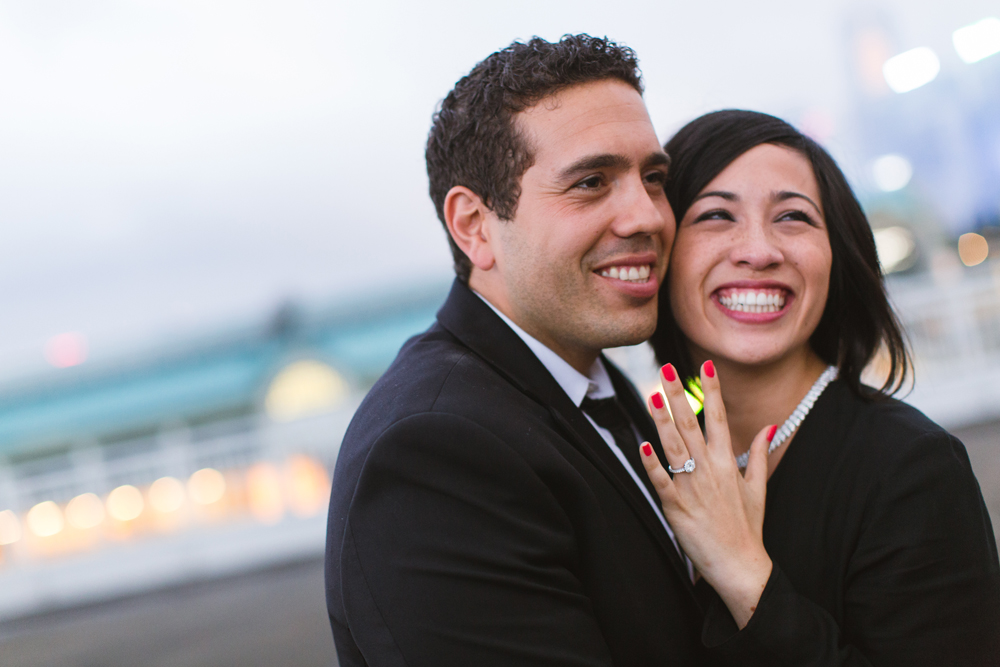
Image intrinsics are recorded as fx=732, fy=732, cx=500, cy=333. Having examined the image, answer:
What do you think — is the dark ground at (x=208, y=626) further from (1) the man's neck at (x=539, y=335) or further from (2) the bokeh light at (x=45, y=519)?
(1) the man's neck at (x=539, y=335)

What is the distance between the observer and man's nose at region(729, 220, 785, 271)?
181cm

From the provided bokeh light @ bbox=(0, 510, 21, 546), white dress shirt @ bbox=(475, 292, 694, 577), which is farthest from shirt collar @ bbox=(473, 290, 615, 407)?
bokeh light @ bbox=(0, 510, 21, 546)

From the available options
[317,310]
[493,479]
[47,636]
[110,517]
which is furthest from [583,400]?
[317,310]

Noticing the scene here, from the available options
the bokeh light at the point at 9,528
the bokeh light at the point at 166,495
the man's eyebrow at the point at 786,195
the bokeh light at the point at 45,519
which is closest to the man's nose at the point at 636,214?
the man's eyebrow at the point at 786,195

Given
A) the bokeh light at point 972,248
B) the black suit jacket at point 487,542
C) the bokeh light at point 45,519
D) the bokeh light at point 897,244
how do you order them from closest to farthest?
the black suit jacket at point 487,542 → the bokeh light at point 45,519 → the bokeh light at point 897,244 → the bokeh light at point 972,248

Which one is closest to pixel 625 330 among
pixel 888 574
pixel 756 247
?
pixel 756 247

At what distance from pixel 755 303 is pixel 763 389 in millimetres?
283

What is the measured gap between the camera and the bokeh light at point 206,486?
25.5 feet

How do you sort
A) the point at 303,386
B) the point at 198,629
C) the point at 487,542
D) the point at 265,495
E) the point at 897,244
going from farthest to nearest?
the point at 897,244 → the point at 303,386 → the point at 265,495 → the point at 198,629 → the point at 487,542

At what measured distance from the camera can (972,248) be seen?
21.9m

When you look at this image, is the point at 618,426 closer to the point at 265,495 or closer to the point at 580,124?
the point at 580,124

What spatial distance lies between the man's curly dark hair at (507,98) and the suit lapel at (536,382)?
277mm

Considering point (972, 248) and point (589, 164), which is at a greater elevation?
point (589, 164)

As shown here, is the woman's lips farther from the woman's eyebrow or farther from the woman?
the woman's eyebrow
